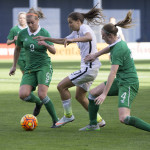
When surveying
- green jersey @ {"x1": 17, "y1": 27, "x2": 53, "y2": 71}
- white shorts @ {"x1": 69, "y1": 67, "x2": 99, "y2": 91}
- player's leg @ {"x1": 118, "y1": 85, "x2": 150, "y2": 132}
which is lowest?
player's leg @ {"x1": 118, "y1": 85, "x2": 150, "y2": 132}

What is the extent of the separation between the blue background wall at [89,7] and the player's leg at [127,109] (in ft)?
123

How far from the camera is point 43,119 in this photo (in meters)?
9.39

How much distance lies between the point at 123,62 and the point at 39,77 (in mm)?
1850

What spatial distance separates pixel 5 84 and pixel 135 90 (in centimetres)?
967

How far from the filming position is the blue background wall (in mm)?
44906

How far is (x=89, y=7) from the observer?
45594mm

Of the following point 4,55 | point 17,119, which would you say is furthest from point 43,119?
point 4,55

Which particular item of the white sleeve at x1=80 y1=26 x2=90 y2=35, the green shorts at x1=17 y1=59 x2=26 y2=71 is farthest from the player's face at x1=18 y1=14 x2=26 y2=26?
the white sleeve at x1=80 y1=26 x2=90 y2=35

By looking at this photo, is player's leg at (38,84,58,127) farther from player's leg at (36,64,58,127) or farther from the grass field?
the grass field

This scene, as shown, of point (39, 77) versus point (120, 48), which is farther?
point (39, 77)

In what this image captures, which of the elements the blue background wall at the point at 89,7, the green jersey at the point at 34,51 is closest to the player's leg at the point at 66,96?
the green jersey at the point at 34,51

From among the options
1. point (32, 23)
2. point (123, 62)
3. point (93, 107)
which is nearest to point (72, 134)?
point (93, 107)

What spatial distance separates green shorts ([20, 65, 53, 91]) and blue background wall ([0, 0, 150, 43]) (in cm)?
3584

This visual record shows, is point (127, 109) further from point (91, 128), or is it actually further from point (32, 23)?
point (32, 23)
